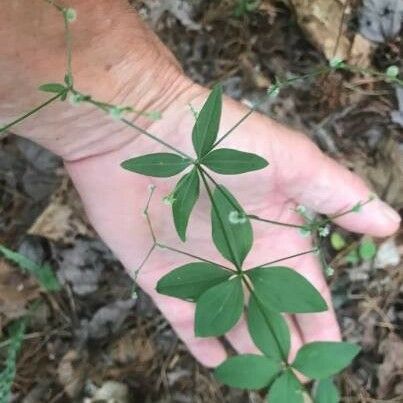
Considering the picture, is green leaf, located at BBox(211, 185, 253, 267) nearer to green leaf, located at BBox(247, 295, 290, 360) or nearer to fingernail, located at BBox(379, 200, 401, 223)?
green leaf, located at BBox(247, 295, 290, 360)

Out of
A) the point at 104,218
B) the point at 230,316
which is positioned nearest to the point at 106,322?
the point at 104,218

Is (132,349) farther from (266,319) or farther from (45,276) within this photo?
(266,319)

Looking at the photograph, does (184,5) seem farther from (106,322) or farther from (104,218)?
(106,322)

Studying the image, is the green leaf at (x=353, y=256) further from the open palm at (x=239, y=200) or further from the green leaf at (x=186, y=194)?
the green leaf at (x=186, y=194)

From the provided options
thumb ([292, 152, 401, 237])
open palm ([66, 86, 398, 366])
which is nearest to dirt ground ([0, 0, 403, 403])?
open palm ([66, 86, 398, 366])

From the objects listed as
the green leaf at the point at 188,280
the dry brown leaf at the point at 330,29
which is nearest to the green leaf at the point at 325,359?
the green leaf at the point at 188,280

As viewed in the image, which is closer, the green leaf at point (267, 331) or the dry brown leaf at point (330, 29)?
the green leaf at point (267, 331)
